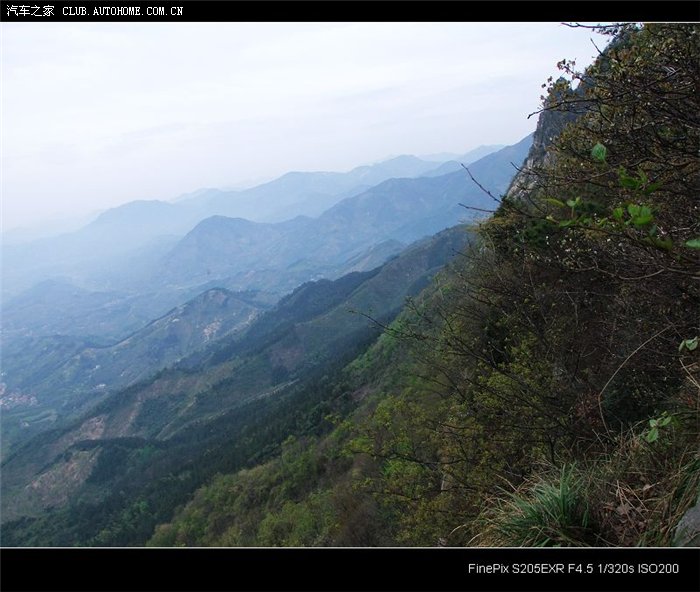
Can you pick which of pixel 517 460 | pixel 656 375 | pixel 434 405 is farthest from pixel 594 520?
pixel 434 405

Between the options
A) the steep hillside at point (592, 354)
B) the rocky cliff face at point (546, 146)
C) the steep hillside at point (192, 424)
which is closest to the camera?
the steep hillside at point (592, 354)

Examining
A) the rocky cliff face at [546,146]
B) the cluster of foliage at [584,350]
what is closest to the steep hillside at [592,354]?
the cluster of foliage at [584,350]

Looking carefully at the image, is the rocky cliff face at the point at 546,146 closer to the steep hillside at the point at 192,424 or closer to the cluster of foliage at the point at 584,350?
the cluster of foliage at the point at 584,350

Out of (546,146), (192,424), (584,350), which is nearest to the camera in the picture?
(584,350)

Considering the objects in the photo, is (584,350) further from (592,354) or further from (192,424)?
(192,424)

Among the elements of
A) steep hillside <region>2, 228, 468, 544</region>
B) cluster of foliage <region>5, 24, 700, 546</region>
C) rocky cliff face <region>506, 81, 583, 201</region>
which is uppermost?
rocky cliff face <region>506, 81, 583, 201</region>

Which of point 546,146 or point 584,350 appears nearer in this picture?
point 584,350

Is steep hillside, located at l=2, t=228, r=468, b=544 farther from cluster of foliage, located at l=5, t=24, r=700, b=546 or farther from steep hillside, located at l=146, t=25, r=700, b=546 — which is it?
steep hillside, located at l=146, t=25, r=700, b=546

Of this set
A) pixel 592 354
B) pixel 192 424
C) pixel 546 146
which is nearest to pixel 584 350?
pixel 592 354

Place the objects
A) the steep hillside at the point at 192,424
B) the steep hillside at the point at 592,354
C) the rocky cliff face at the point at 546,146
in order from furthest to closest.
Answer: the steep hillside at the point at 192,424 → the rocky cliff face at the point at 546,146 → the steep hillside at the point at 592,354

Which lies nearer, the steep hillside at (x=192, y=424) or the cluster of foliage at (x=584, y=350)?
the cluster of foliage at (x=584, y=350)

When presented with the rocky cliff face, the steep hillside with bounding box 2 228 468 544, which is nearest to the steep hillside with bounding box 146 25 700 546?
the rocky cliff face
